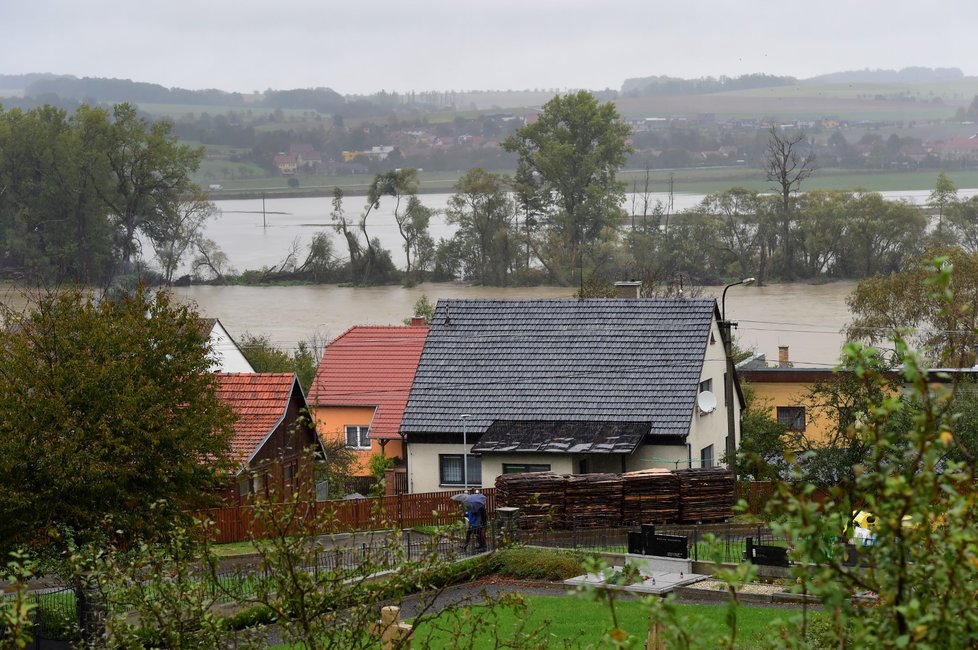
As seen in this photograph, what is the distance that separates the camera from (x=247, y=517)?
2670 cm

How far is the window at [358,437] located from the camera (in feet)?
129

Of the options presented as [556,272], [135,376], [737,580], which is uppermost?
[737,580]

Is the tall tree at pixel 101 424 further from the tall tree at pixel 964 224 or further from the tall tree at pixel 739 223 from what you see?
the tall tree at pixel 964 224

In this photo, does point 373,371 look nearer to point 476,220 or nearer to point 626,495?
point 626,495

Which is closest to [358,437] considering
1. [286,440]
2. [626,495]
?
[286,440]

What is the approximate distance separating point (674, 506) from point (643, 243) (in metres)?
58.7

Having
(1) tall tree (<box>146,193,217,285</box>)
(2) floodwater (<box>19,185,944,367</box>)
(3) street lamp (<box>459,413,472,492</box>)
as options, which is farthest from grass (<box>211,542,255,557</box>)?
(1) tall tree (<box>146,193,217,285</box>)

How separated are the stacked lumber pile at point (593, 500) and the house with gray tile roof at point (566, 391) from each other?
2.35 metres

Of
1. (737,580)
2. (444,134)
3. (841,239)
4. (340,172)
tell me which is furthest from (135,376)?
(444,134)

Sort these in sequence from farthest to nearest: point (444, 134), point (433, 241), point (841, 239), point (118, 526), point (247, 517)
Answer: point (444, 134), point (433, 241), point (841, 239), point (247, 517), point (118, 526)

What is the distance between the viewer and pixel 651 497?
27172 millimetres

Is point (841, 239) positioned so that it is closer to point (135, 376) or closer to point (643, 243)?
point (643, 243)

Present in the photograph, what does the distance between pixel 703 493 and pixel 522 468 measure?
427 centimetres

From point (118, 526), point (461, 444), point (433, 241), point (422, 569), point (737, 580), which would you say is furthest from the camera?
point (433, 241)
